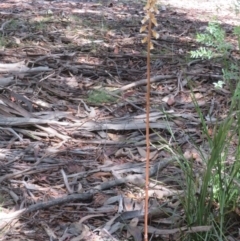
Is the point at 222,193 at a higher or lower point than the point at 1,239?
higher

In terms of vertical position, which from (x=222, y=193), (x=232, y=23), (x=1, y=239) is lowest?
(x=232, y=23)

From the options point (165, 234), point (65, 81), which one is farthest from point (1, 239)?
point (65, 81)

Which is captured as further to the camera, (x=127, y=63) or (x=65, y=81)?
(x=127, y=63)

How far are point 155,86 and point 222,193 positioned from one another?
193cm

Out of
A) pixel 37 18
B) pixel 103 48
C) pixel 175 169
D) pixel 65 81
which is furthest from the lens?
pixel 37 18

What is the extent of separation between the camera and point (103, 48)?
462cm

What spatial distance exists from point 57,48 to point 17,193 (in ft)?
7.74

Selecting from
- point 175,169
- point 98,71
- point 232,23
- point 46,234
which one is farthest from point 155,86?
point 232,23

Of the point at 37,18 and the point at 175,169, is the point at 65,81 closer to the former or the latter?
the point at 175,169

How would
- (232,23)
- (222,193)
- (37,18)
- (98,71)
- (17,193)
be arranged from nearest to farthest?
(222,193) → (17,193) → (98,71) → (37,18) → (232,23)

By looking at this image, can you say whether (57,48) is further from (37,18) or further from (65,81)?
(37,18)

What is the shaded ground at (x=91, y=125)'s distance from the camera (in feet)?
7.14

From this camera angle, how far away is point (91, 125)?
10.0 feet

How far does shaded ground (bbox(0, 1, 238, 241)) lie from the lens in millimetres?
2176
